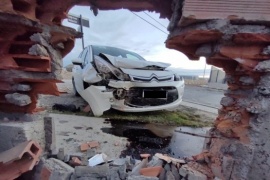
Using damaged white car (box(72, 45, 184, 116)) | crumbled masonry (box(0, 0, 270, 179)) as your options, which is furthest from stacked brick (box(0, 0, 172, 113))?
damaged white car (box(72, 45, 184, 116))

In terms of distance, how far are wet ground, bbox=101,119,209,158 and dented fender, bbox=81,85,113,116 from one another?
34 cm

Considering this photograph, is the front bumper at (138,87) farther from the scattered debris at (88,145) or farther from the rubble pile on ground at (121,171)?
the rubble pile on ground at (121,171)

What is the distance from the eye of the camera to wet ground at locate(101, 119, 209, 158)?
3.40m

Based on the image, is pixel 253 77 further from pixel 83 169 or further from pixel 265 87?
pixel 83 169

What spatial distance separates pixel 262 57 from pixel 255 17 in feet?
0.97

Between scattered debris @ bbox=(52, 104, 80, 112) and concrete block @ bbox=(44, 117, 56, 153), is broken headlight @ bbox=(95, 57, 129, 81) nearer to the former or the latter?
scattered debris @ bbox=(52, 104, 80, 112)

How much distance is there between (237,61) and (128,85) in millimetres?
2925

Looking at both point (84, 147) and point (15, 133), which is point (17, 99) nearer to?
point (15, 133)

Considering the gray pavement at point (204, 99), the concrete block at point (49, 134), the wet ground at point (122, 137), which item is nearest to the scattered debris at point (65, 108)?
the wet ground at point (122, 137)

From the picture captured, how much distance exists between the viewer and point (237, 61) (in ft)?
5.25

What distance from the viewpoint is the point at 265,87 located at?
152 centimetres

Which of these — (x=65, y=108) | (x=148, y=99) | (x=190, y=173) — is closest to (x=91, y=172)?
(x=190, y=173)

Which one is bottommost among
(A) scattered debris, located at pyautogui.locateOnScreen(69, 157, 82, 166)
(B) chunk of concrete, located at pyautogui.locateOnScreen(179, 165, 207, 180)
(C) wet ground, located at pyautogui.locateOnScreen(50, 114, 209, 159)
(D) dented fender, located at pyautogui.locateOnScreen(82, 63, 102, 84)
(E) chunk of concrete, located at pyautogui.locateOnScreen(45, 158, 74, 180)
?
(C) wet ground, located at pyautogui.locateOnScreen(50, 114, 209, 159)

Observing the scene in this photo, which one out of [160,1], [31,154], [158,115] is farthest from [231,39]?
[158,115]
